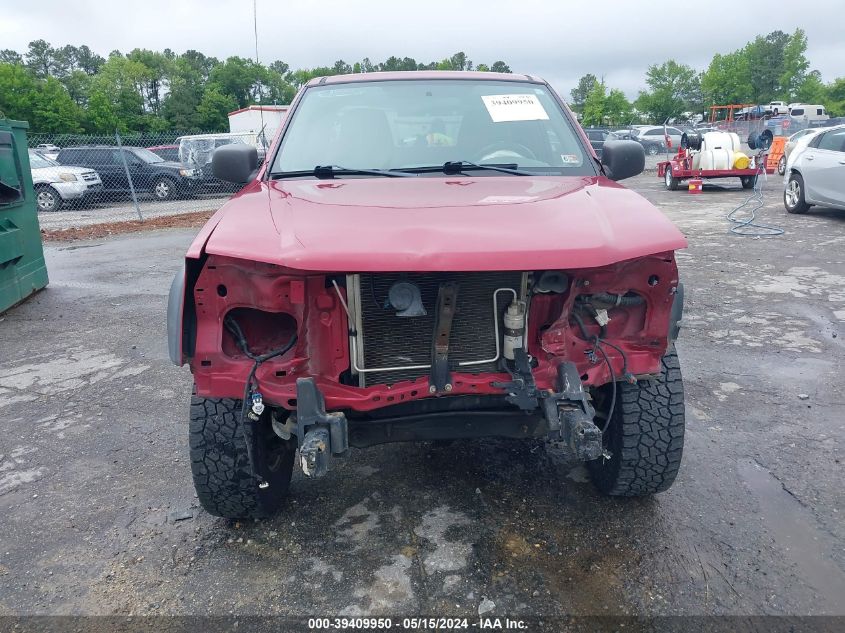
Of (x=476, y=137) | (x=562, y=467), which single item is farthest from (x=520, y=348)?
(x=476, y=137)

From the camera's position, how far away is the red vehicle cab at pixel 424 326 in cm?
218

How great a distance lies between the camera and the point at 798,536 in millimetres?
2750

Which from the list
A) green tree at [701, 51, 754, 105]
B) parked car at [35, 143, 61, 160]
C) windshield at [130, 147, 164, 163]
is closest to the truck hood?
windshield at [130, 147, 164, 163]

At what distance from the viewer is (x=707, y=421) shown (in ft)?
12.6

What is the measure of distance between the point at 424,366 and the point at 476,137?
1.66 metres

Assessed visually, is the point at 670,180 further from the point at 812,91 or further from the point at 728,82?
the point at 812,91

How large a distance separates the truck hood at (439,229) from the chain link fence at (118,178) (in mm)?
13375

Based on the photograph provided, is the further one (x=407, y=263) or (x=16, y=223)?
(x=16, y=223)

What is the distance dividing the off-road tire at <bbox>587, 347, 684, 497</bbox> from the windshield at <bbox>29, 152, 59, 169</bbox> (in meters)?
17.5

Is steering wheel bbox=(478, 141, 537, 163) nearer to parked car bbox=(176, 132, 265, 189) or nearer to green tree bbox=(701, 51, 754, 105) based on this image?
parked car bbox=(176, 132, 265, 189)

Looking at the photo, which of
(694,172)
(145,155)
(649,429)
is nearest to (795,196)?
(694,172)

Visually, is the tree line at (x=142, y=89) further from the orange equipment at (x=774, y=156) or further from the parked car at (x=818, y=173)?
the parked car at (x=818, y=173)

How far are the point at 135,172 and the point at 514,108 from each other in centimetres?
1606

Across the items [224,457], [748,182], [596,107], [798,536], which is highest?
[596,107]
